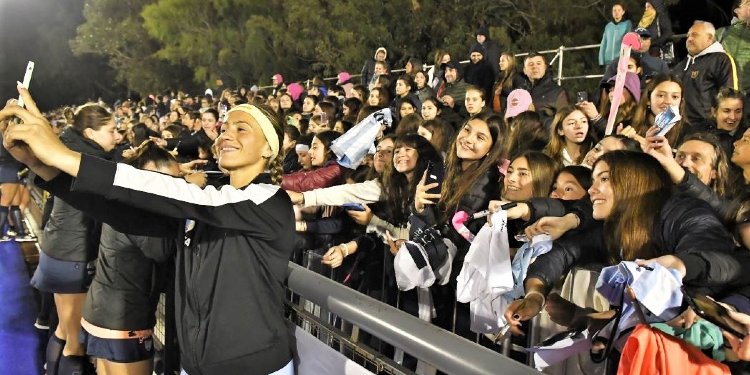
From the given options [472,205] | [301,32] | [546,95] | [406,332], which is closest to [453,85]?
[546,95]

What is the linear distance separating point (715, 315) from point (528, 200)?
1.12 metres

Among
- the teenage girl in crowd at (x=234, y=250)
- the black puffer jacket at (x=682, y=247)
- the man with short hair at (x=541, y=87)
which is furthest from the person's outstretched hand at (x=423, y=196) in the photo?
the man with short hair at (x=541, y=87)

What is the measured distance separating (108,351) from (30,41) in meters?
43.9

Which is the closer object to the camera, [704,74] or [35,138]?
[35,138]

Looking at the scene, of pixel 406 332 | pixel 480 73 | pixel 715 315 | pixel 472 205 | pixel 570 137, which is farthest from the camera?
pixel 480 73

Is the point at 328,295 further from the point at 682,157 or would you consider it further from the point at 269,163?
the point at 682,157

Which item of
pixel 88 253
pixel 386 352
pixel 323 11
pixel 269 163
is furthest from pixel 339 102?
pixel 323 11

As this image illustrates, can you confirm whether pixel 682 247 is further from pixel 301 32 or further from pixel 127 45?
pixel 127 45

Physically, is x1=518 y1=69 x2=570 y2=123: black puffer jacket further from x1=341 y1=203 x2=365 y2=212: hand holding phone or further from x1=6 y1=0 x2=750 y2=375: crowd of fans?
x1=341 y1=203 x2=365 y2=212: hand holding phone

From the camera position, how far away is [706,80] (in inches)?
203

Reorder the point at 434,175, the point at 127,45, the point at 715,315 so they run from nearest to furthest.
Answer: the point at 715,315, the point at 434,175, the point at 127,45

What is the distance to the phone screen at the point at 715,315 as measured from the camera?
5.34ft

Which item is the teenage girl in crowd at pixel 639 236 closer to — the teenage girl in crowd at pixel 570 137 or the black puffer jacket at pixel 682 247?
the black puffer jacket at pixel 682 247

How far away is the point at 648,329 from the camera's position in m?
1.69
